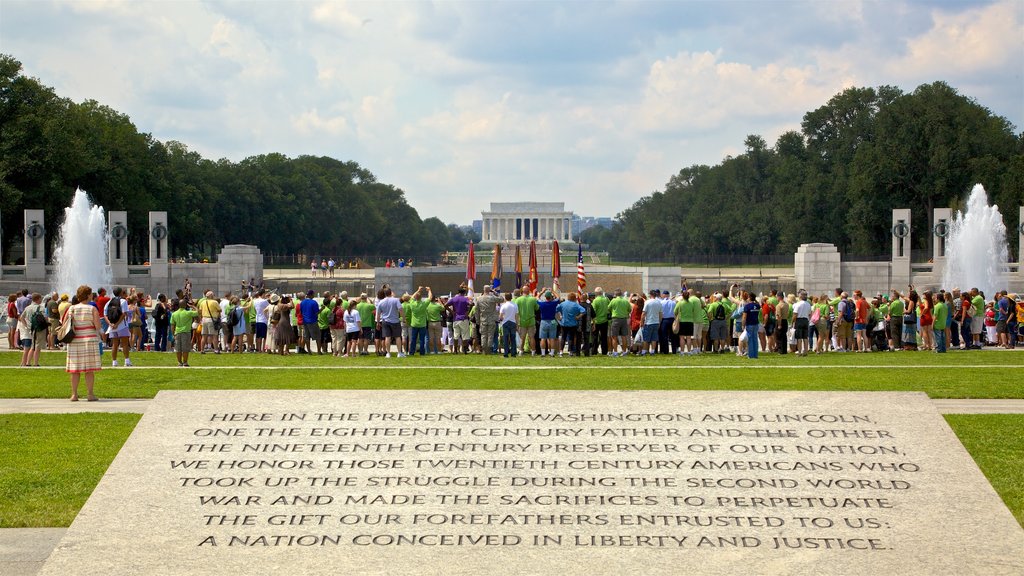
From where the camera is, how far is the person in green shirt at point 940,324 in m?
27.0

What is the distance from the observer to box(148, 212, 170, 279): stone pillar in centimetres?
5634

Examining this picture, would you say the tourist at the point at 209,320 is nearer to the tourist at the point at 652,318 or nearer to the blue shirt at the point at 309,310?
the blue shirt at the point at 309,310

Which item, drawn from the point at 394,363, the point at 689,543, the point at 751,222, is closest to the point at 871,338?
the point at 394,363

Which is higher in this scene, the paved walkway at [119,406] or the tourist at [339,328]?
the tourist at [339,328]

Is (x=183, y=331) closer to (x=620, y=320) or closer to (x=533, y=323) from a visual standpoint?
(x=533, y=323)

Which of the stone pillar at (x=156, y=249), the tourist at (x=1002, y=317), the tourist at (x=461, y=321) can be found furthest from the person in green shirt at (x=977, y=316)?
the stone pillar at (x=156, y=249)

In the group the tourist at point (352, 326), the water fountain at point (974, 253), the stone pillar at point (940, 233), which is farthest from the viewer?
the stone pillar at point (940, 233)

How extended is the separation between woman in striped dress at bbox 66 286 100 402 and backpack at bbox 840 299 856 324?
17.6 meters

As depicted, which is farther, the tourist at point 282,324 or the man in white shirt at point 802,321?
the tourist at point 282,324

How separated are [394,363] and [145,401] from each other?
7532 millimetres

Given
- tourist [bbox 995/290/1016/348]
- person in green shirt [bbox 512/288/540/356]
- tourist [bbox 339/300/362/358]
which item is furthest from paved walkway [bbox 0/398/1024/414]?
tourist [bbox 995/290/1016/348]

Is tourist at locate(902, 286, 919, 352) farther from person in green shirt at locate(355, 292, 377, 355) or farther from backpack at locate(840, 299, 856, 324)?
person in green shirt at locate(355, 292, 377, 355)

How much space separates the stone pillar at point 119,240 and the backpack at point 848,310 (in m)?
38.7

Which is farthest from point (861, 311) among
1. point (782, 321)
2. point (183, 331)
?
point (183, 331)
